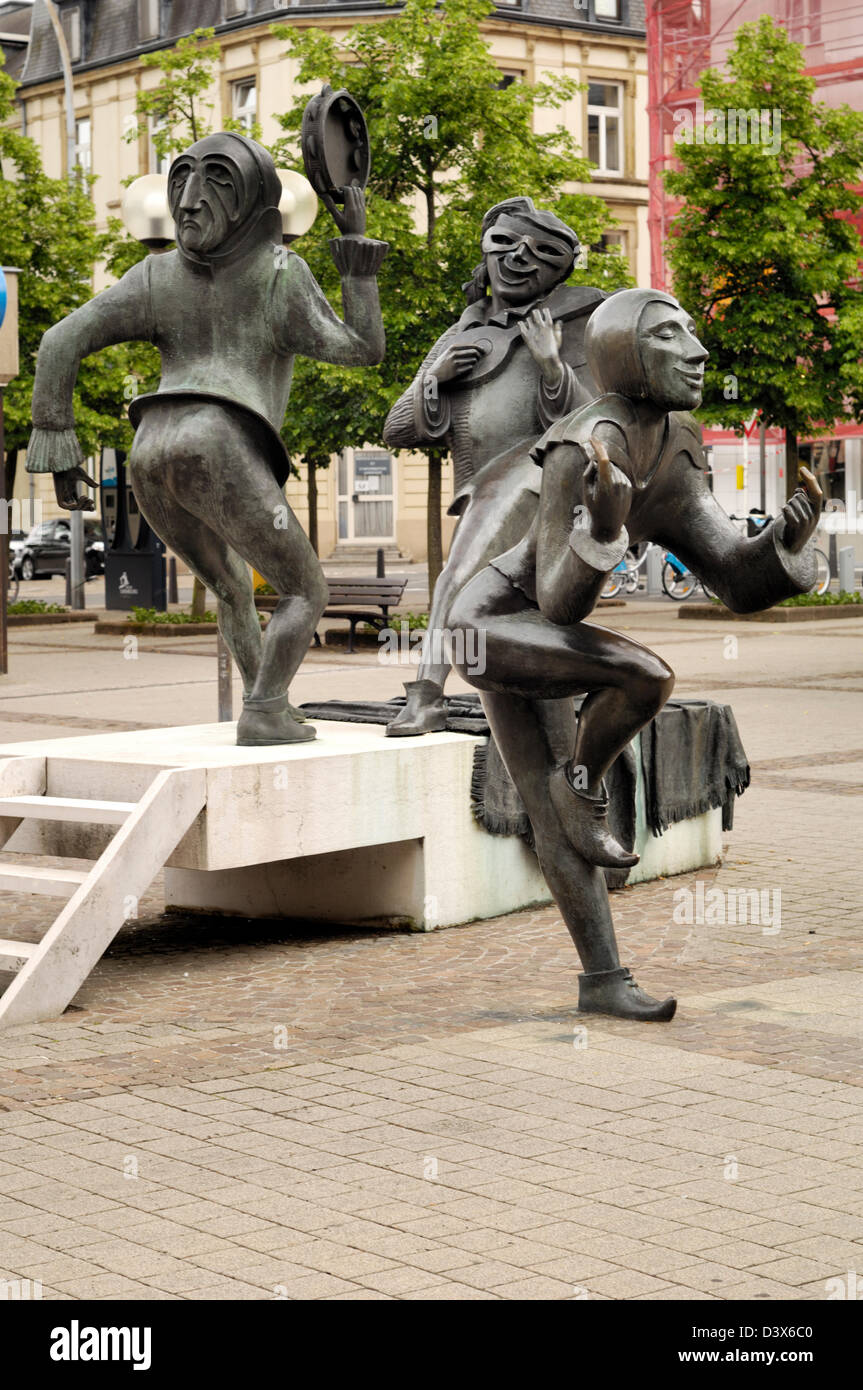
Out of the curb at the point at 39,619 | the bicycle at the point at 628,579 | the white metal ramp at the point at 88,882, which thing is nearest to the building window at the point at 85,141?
the bicycle at the point at 628,579

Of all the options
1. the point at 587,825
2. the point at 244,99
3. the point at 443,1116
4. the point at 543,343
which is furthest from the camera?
the point at 244,99

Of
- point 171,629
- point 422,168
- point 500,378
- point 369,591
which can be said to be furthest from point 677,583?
point 500,378

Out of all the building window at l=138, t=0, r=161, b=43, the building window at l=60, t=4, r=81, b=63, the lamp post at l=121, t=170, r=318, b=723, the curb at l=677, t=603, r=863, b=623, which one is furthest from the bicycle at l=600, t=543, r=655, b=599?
the building window at l=60, t=4, r=81, b=63

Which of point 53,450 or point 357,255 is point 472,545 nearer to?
point 357,255

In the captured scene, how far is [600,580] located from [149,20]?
47707 millimetres

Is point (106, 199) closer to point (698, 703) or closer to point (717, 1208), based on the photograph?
point (698, 703)

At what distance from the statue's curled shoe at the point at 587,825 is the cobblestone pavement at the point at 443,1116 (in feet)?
1.62

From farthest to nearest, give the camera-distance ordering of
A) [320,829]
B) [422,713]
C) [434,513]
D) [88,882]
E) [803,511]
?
[434,513] → [422,713] → [320,829] → [88,882] → [803,511]

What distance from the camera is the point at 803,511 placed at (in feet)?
17.4

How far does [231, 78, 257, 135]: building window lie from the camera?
46219 mm

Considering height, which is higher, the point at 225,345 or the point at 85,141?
the point at 85,141

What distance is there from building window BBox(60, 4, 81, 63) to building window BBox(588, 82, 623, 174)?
12756 millimetres

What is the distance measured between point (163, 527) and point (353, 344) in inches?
36.9
